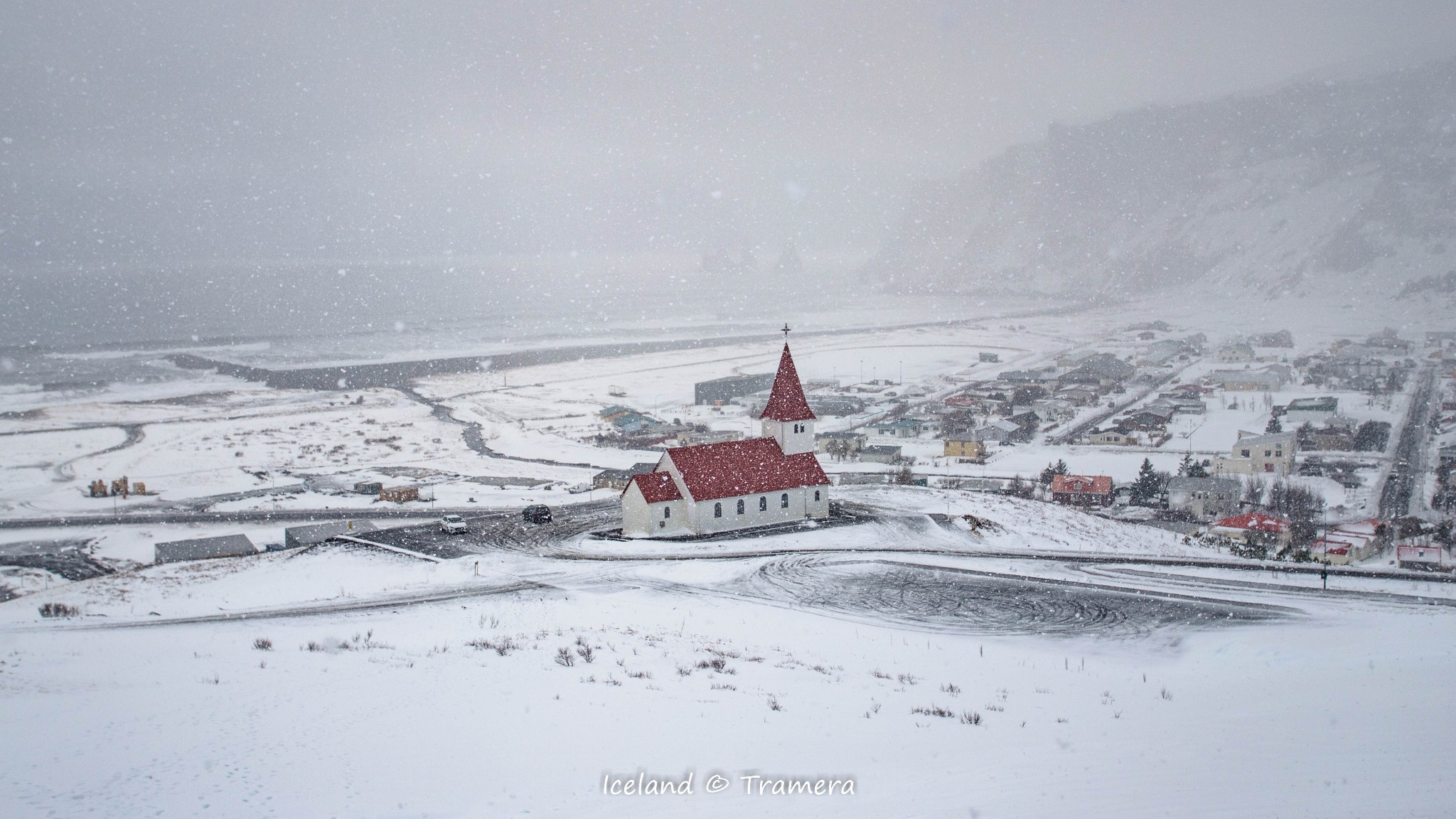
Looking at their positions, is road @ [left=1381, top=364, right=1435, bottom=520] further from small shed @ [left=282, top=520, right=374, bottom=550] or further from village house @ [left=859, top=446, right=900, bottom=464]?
small shed @ [left=282, top=520, right=374, bottom=550]

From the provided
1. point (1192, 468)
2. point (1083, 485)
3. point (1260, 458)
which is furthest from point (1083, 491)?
point (1260, 458)

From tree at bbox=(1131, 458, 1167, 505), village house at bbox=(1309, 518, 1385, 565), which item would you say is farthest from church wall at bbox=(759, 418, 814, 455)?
tree at bbox=(1131, 458, 1167, 505)

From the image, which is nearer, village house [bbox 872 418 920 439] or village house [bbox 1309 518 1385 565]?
village house [bbox 1309 518 1385 565]

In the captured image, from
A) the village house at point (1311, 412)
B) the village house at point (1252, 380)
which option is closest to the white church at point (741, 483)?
the village house at point (1311, 412)

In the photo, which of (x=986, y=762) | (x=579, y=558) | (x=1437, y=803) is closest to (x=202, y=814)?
(x=986, y=762)

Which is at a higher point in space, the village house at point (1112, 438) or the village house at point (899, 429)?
the village house at point (899, 429)

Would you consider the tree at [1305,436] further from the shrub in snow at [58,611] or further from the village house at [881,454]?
the shrub in snow at [58,611]
